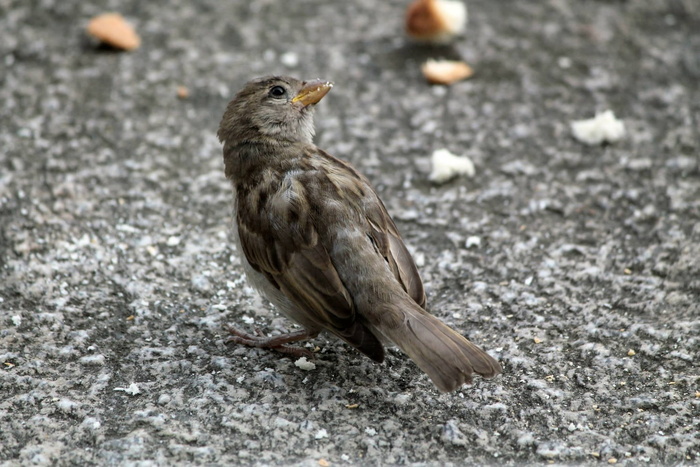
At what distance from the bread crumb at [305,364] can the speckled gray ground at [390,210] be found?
0.05m

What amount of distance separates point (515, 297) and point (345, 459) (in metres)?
1.37

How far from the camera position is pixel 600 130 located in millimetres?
5109

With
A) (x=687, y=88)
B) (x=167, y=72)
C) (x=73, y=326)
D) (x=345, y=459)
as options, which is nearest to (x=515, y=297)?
(x=345, y=459)

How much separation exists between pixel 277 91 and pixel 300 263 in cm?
101

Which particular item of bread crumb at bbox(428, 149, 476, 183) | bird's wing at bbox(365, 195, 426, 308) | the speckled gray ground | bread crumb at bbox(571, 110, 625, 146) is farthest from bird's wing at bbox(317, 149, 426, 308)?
bread crumb at bbox(571, 110, 625, 146)

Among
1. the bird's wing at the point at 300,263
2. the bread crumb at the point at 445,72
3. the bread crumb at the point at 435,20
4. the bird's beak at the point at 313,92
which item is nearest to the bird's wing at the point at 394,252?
the bird's wing at the point at 300,263

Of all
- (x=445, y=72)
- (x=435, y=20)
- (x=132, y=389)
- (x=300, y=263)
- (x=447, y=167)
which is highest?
(x=435, y=20)

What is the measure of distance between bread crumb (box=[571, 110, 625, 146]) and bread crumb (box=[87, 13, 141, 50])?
3092 mm

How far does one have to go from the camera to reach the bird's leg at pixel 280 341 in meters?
3.66

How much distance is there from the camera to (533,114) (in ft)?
17.7

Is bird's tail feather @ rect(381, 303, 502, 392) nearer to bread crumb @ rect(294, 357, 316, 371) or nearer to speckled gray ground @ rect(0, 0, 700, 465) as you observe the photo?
speckled gray ground @ rect(0, 0, 700, 465)

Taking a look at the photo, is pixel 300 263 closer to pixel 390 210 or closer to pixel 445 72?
pixel 390 210

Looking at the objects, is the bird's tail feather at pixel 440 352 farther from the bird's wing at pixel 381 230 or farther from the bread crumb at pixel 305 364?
the bread crumb at pixel 305 364

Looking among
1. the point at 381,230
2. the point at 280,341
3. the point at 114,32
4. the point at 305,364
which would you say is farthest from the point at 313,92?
the point at 114,32
